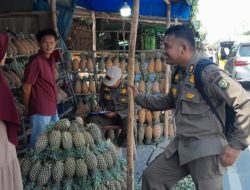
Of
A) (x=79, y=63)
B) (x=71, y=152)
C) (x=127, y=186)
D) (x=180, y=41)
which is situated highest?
(x=180, y=41)

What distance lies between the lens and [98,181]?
4.52 meters

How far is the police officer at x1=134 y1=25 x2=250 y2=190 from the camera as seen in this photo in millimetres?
3275

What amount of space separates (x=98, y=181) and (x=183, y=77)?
1.58 meters

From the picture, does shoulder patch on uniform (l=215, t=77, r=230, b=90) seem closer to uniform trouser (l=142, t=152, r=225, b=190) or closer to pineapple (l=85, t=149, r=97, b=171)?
uniform trouser (l=142, t=152, r=225, b=190)

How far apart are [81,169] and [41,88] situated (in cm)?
143

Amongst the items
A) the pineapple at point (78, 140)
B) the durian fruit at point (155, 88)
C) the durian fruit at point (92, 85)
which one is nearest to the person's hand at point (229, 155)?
the pineapple at point (78, 140)

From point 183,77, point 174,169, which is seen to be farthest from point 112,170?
point 183,77

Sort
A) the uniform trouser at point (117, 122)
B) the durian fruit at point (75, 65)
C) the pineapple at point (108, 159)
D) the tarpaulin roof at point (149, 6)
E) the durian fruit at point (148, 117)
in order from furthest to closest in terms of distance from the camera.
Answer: the durian fruit at point (75, 65), the durian fruit at point (148, 117), the tarpaulin roof at point (149, 6), the uniform trouser at point (117, 122), the pineapple at point (108, 159)

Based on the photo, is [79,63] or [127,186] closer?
[127,186]

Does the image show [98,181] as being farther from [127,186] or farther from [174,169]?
[174,169]

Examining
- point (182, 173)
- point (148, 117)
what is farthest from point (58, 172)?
point (148, 117)

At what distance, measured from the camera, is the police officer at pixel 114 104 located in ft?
21.7

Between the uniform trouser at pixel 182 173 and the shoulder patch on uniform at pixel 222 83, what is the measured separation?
0.58 m

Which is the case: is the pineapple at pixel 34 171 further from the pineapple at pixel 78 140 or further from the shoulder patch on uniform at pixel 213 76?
the shoulder patch on uniform at pixel 213 76
